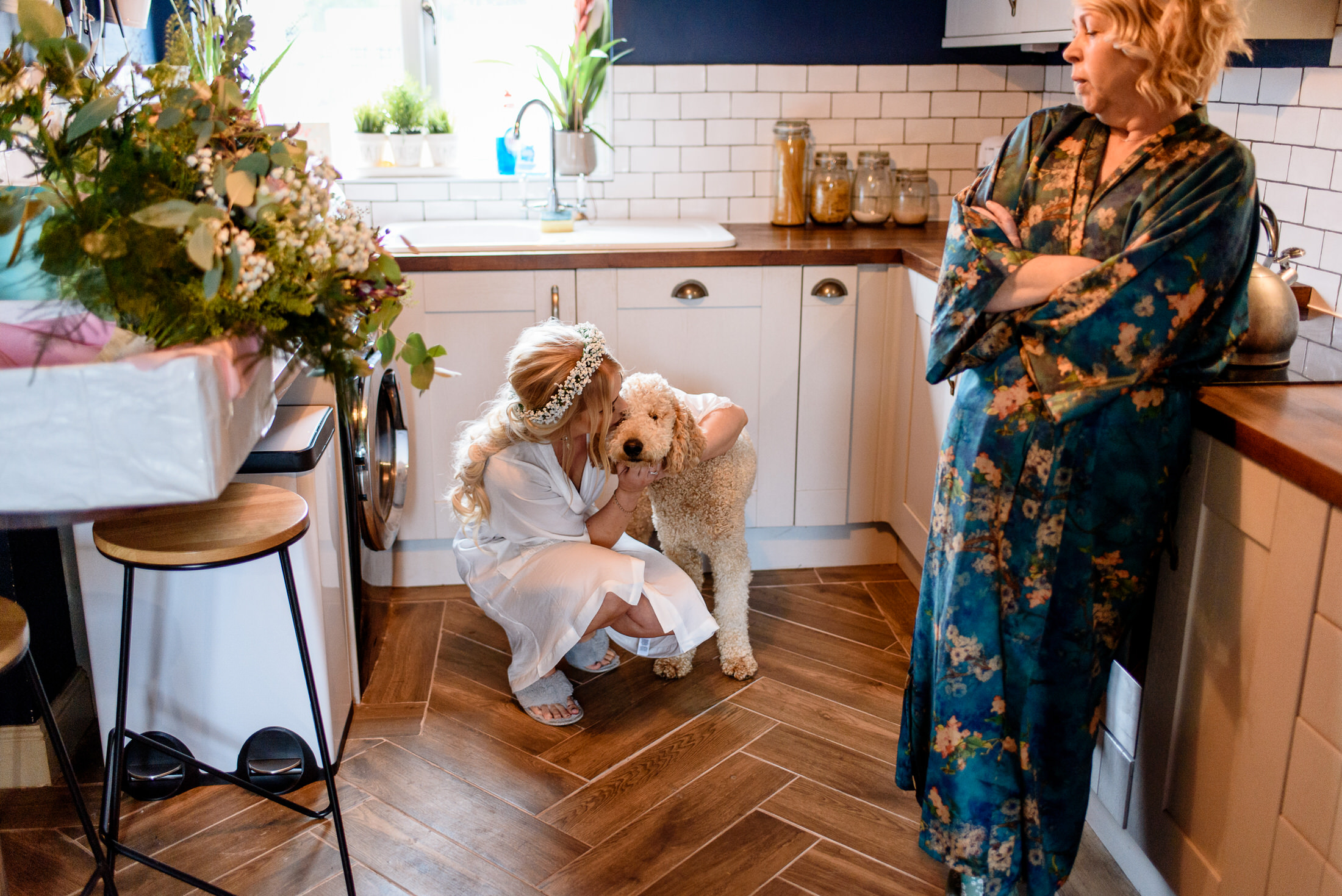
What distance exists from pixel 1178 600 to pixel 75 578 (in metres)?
2.15

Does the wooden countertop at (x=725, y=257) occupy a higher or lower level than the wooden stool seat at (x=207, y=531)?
higher

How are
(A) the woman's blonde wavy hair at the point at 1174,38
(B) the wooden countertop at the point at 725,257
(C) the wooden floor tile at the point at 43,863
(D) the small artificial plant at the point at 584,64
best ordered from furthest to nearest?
(D) the small artificial plant at the point at 584,64 → (B) the wooden countertop at the point at 725,257 → (C) the wooden floor tile at the point at 43,863 → (A) the woman's blonde wavy hair at the point at 1174,38

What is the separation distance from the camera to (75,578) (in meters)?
2.31

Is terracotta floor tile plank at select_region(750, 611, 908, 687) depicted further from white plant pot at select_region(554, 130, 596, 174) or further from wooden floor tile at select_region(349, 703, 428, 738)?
white plant pot at select_region(554, 130, 596, 174)

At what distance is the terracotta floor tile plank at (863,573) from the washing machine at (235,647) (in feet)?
5.22

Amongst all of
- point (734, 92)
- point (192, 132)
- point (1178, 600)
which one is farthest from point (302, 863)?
point (734, 92)

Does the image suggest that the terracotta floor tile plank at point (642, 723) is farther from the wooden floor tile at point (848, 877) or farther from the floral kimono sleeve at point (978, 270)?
the floral kimono sleeve at point (978, 270)

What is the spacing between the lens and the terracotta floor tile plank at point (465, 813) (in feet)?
6.79

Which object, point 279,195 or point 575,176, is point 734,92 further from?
point 279,195

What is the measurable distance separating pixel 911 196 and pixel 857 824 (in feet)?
6.71

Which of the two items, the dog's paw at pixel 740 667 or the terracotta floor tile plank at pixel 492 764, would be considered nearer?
the terracotta floor tile plank at pixel 492 764

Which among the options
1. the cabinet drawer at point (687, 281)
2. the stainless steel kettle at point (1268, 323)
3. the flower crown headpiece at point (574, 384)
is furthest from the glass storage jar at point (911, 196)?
the stainless steel kettle at point (1268, 323)

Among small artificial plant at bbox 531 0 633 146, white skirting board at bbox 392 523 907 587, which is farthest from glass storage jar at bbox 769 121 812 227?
white skirting board at bbox 392 523 907 587

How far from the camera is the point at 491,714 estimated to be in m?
2.57
